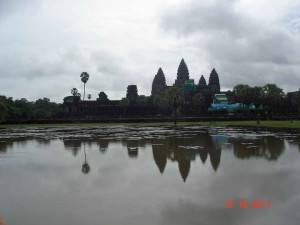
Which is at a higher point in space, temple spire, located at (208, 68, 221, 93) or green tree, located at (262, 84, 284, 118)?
temple spire, located at (208, 68, 221, 93)

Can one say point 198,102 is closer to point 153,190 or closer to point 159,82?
point 159,82

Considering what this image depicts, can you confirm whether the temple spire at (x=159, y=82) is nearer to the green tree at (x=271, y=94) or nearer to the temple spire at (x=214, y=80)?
the temple spire at (x=214, y=80)

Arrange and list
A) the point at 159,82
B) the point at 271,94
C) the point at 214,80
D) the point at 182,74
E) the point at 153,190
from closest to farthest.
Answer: the point at 153,190, the point at 271,94, the point at 182,74, the point at 159,82, the point at 214,80

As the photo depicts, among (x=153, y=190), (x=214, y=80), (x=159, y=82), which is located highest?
(x=214, y=80)

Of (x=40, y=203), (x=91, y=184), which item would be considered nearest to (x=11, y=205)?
(x=40, y=203)

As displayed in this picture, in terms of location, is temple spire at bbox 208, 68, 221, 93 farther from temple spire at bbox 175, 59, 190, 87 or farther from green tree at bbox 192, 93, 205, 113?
green tree at bbox 192, 93, 205, 113

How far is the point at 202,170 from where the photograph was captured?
12.0 metres

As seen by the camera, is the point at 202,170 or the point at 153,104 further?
the point at 153,104

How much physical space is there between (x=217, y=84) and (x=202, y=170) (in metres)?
107

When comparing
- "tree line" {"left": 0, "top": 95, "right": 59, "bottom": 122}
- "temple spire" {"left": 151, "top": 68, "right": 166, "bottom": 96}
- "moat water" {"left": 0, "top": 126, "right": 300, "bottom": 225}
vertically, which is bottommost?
"moat water" {"left": 0, "top": 126, "right": 300, "bottom": 225}

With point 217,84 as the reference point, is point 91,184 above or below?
below

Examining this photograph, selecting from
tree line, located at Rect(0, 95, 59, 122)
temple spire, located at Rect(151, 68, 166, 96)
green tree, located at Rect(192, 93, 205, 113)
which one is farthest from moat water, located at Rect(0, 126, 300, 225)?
temple spire, located at Rect(151, 68, 166, 96)

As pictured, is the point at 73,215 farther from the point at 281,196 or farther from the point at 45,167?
the point at 45,167

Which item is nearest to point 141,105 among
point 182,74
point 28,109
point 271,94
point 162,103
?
point 162,103
